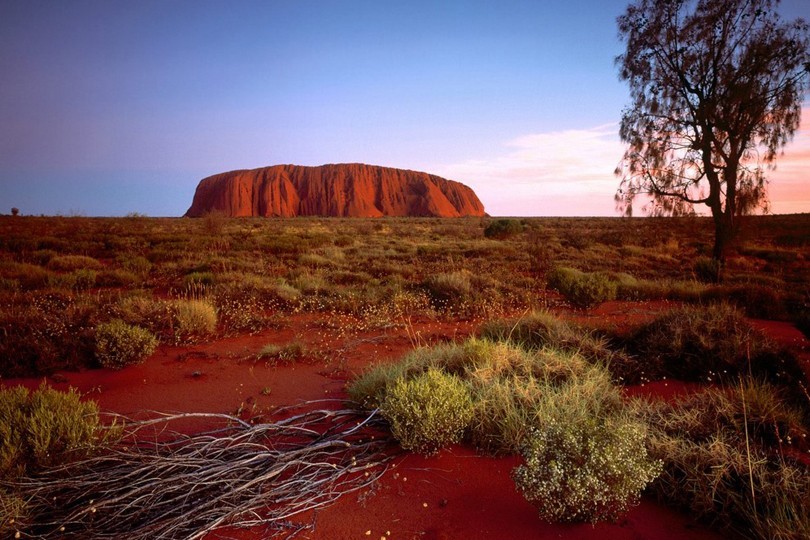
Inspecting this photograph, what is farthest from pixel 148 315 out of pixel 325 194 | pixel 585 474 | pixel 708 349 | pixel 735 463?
pixel 325 194

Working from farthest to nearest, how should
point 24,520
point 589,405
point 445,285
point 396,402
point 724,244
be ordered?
1. point 724,244
2. point 445,285
3. point 589,405
4. point 396,402
5. point 24,520

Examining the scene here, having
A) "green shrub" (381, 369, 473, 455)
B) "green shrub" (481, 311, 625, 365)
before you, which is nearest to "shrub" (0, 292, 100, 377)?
"green shrub" (381, 369, 473, 455)

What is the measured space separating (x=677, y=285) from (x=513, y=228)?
17.2 meters

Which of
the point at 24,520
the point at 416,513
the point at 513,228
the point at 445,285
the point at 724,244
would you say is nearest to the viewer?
the point at 24,520

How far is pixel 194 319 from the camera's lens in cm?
677

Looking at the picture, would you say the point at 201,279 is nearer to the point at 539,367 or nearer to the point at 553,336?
the point at 553,336

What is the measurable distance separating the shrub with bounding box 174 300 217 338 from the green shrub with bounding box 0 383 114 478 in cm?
327

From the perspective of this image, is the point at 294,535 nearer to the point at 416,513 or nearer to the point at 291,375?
the point at 416,513

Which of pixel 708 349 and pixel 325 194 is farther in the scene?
pixel 325 194

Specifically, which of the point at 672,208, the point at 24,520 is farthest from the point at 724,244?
the point at 24,520

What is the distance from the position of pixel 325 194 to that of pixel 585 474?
345 feet

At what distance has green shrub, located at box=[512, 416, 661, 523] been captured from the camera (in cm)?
244

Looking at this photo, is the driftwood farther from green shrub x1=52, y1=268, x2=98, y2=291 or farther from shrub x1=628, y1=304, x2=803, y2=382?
green shrub x1=52, y1=268, x2=98, y2=291

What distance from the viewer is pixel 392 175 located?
117500mm
